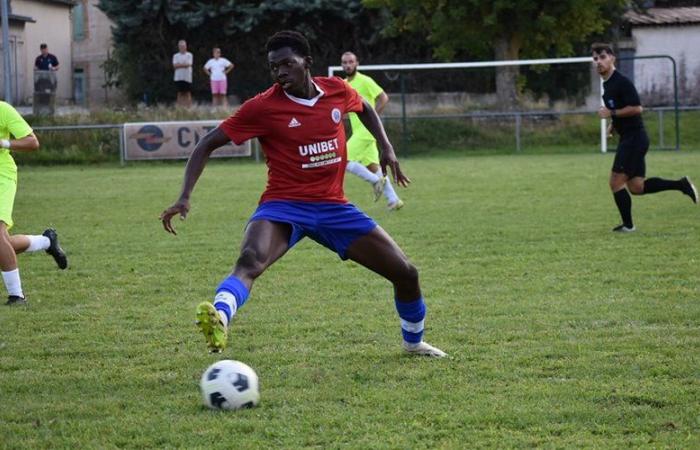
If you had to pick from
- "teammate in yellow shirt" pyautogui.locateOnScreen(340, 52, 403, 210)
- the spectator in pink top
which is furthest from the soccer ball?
the spectator in pink top

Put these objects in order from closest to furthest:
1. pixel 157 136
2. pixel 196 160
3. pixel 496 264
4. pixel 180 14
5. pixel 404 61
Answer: pixel 196 160 → pixel 496 264 → pixel 157 136 → pixel 180 14 → pixel 404 61

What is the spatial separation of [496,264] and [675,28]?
29570 mm

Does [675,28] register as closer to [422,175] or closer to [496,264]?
[422,175]

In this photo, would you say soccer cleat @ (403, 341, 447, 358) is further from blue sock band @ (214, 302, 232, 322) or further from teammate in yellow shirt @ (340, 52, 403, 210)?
teammate in yellow shirt @ (340, 52, 403, 210)

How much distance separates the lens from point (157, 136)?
2644cm

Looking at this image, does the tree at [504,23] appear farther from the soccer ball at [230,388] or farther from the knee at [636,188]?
the soccer ball at [230,388]

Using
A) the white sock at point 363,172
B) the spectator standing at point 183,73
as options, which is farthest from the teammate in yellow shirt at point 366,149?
the spectator standing at point 183,73

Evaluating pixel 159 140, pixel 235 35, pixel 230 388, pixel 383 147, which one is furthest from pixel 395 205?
pixel 235 35

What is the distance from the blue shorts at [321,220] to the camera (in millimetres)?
6328

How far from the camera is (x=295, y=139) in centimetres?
638

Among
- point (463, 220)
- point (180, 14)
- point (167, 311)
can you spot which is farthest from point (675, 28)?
point (167, 311)

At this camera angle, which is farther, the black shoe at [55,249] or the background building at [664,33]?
the background building at [664,33]

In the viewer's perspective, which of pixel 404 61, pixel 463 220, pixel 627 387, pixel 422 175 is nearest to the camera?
pixel 627 387

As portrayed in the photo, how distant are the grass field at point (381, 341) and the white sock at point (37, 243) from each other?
345 mm
